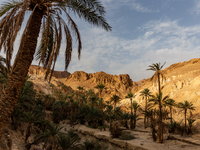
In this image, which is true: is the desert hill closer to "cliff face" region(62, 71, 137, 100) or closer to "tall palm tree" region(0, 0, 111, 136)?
"cliff face" region(62, 71, 137, 100)

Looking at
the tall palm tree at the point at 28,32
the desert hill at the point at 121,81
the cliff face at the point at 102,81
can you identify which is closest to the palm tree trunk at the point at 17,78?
the tall palm tree at the point at 28,32

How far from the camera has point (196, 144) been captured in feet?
62.4

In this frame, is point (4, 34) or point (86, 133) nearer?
point (4, 34)

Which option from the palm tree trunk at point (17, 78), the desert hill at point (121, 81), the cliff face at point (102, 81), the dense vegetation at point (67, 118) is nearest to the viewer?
the palm tree trunk at point (17, 78)

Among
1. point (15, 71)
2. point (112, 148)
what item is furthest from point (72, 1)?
point (112, 148)

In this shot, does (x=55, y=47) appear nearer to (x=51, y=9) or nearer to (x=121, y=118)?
(x=51, y=9)

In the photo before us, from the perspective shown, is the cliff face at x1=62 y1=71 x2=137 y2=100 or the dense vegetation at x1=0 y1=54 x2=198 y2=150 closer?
the dense vegetation at x1=0 y1=54 x2=198 y2=150

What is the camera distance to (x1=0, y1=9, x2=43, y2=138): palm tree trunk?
512 cm

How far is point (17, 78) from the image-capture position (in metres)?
5.32

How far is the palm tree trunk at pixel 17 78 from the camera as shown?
5.12 metres

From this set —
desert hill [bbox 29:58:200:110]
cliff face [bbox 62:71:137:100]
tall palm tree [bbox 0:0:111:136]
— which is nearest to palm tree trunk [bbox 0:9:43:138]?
tall palm tree [bbox 0:0:111:136]

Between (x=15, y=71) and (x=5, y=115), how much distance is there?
1.58m

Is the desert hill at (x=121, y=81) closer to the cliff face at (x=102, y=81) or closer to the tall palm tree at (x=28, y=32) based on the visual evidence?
the cliff face at (x=102, y=81)

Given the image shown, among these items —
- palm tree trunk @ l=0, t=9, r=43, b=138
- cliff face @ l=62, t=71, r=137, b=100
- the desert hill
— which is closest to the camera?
palm tree trunk @ l=0, t=9, r=43, b=138
